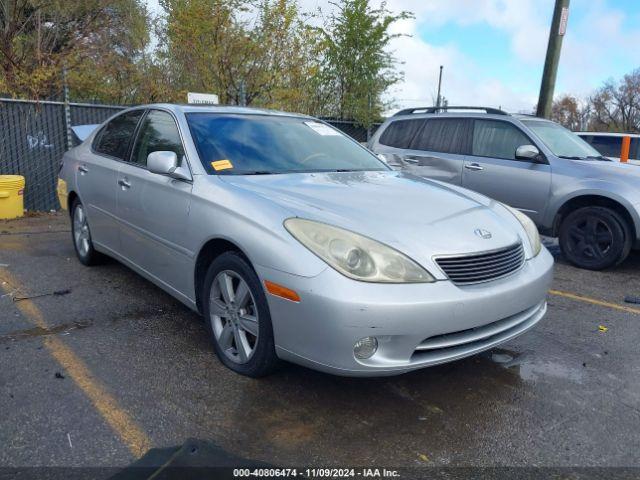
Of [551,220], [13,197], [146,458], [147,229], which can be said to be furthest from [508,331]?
[13,197]

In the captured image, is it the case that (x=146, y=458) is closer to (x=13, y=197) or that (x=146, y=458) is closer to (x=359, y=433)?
(x=359, y=433)

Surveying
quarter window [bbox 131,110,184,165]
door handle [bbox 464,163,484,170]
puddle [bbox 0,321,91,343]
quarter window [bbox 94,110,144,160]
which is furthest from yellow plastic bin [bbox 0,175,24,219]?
door handle [bbox 464,163,484,170]

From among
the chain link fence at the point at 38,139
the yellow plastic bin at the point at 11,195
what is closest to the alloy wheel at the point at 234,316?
the yellow plastic bin at the point at 11,195

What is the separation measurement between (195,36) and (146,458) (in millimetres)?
10107

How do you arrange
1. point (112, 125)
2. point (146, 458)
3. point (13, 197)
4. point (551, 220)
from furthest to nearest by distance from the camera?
point (13, 197) → point (551, 220) → point (112, 125) → point (146, 458)

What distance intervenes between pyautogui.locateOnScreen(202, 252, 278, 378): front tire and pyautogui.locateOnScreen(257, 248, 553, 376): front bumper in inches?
5.0

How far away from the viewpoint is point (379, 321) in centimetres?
250

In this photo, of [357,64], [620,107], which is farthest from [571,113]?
[357,64]

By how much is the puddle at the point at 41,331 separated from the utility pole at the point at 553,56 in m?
8.15

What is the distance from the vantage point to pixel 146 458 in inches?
93.6

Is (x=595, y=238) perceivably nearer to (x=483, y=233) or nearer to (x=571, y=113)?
(x=483, y=233)

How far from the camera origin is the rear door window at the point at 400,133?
7.69 m

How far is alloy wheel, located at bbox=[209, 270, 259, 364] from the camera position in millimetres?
2994

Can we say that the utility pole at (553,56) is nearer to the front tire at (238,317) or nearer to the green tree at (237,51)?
the green tree at (237,51)
